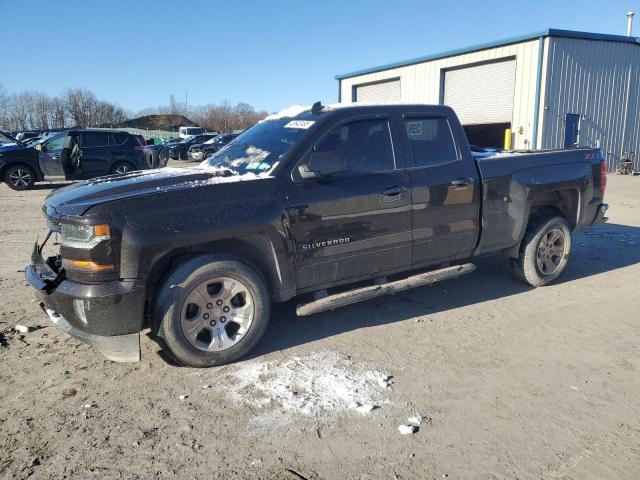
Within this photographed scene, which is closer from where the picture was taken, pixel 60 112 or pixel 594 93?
pixel 594 93

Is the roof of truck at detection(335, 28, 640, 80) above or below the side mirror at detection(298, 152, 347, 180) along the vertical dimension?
above

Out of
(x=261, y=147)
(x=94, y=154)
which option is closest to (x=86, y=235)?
(x=261, y=147)

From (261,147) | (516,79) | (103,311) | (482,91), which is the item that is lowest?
(103,311)

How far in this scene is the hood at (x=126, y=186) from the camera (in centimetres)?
352

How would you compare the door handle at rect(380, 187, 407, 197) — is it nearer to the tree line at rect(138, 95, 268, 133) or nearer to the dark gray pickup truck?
the dark gray pickup truck

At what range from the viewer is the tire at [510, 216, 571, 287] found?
219 inches

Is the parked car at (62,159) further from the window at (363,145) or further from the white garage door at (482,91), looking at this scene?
the white garage door at (482,91)

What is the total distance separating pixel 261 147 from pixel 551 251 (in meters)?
3.55

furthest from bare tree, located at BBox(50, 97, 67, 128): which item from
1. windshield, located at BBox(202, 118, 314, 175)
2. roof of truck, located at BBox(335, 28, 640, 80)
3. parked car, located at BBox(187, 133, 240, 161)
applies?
windshield, located at BBox(202, 118, 314, 175)

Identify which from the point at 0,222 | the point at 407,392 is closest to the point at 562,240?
the point at 407,392

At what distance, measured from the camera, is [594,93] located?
1994 centimetres

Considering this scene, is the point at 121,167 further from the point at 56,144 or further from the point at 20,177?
the point at 20,177

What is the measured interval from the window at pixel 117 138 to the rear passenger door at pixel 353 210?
12904 mm

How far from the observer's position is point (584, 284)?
5.85 metres
